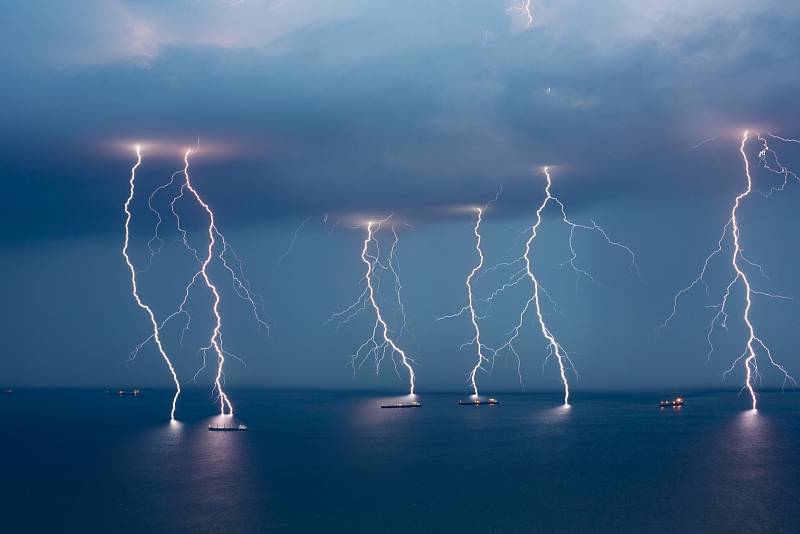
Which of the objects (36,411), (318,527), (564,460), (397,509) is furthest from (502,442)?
(36,411)

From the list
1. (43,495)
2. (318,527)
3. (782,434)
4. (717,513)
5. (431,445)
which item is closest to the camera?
(318,527)

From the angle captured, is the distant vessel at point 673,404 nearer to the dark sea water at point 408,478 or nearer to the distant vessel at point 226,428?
the dark sea water at point 408,478

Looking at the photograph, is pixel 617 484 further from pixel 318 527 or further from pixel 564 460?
pixel 318 527

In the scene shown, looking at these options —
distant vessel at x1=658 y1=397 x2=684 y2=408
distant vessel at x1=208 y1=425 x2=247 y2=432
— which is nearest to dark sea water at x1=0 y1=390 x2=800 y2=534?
distant vessel at x1=208 y1=425 x2=247 y2=432

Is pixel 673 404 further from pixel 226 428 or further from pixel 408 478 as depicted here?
pixel 408 478

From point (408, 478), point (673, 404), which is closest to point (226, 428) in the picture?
point (408, 478)

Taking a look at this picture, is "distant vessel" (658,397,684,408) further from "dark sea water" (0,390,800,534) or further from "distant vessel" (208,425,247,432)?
"distant vessel" (208,425,247,432)

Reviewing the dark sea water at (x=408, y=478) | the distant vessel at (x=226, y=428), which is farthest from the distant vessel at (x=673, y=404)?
the distant vessel at (x=226, y=428)

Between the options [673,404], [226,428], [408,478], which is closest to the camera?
[408,478]
